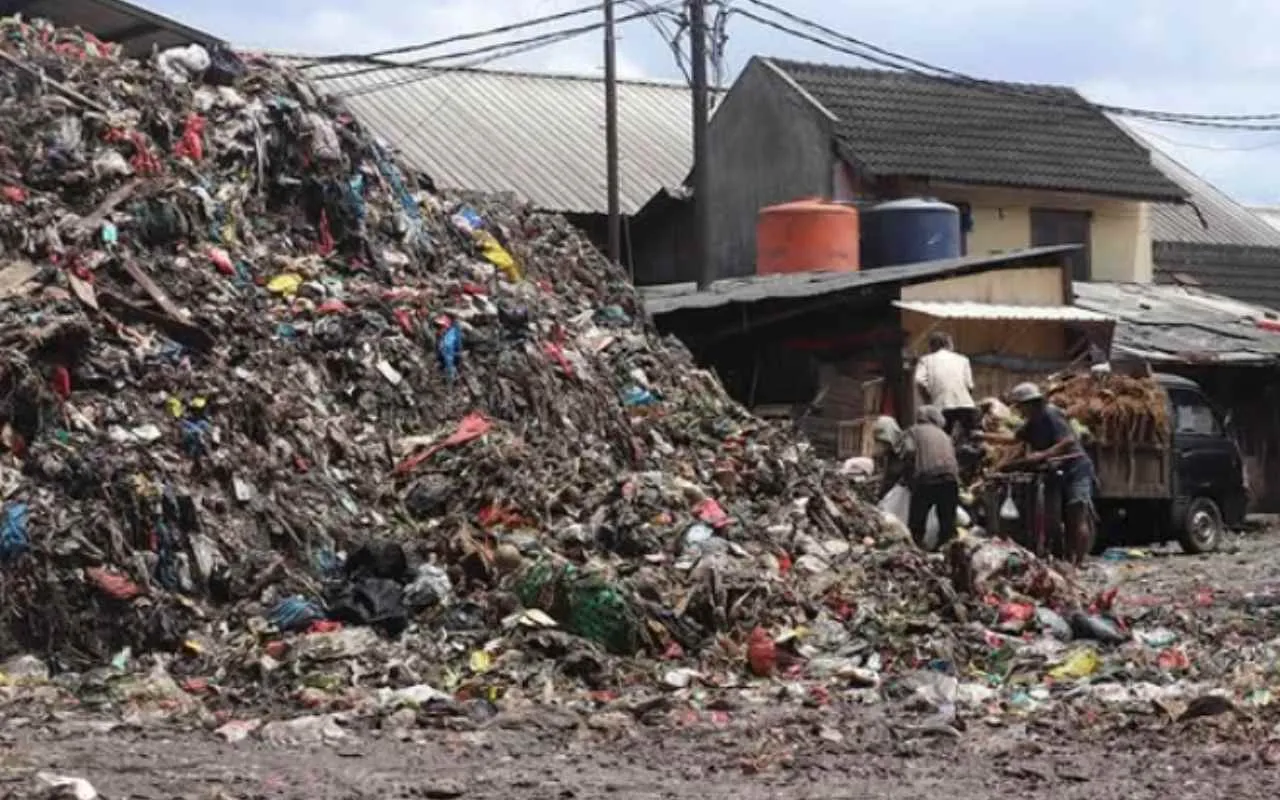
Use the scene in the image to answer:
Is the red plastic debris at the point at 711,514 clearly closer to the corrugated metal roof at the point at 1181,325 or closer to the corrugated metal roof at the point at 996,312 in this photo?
the corrugated metal roof at the point at 996,312

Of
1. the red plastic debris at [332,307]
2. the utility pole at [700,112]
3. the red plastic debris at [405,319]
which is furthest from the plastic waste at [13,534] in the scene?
the utility pole at [700,112]

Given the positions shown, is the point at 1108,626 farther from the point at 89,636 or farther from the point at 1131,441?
the point at 1131,441

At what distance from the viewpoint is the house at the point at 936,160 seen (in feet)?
89.1

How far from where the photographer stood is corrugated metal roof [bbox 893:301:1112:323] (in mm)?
18375

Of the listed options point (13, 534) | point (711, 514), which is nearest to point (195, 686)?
point (13, 534)

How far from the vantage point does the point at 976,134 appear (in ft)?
93.7

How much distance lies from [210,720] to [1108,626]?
4913 millimetres

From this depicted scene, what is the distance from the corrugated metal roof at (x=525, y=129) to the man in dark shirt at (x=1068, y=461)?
14022mm

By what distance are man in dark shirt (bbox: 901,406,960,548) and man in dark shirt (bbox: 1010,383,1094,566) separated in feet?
4.35

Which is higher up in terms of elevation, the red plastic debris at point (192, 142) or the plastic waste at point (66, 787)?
the red plastic debris at point (192, 142)

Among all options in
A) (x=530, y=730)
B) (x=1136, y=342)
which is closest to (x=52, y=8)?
(x=530, y=730)

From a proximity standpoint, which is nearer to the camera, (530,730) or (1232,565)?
(530,730)

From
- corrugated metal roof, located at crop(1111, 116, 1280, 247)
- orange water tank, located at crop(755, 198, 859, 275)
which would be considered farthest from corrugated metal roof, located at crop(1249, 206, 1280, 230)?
orange water tank, located at crop(755, 198, 859, 275)

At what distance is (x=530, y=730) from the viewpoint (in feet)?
25.7
